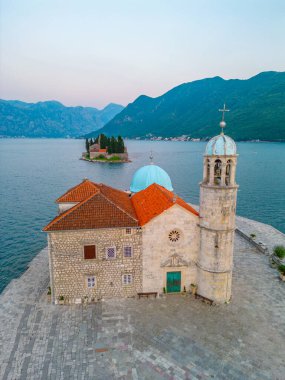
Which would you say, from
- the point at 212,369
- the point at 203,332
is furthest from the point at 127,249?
the point at 212,369

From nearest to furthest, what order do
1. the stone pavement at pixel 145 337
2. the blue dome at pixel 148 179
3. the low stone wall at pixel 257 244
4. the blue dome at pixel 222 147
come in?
1. the stone pavement at pixel 145 337
2. the blue dome at pixel 222 147
3. the low stone wall at pixel 257 244
4. the blue dome at pixel 148 179

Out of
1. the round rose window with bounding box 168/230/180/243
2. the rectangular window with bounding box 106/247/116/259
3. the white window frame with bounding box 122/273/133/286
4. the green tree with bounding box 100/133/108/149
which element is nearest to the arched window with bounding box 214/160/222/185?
the round rose window with bounding box 168/230/180/243

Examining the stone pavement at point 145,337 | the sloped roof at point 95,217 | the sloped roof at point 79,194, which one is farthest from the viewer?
the sloped roof at point 79,194

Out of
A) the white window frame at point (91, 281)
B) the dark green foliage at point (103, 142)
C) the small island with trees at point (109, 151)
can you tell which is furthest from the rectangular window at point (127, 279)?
the dark green foliage at point (103, 142)

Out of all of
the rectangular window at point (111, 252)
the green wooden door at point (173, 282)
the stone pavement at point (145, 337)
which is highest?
the rectangular window at point (111, 252)

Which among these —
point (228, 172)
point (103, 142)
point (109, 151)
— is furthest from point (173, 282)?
point (103, 142)

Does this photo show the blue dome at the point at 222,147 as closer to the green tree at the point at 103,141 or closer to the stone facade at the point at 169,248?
the stone facade at the point at 169,248

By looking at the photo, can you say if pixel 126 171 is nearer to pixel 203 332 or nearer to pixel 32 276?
pixel 32 276
